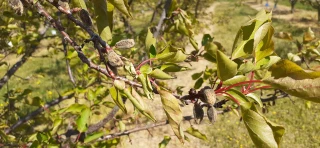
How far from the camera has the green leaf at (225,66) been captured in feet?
2.23

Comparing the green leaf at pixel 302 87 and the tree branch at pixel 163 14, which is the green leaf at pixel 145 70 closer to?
the green leaf at pixel 302 87

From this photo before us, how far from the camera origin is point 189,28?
4.78ft

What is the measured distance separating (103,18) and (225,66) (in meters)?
0.41

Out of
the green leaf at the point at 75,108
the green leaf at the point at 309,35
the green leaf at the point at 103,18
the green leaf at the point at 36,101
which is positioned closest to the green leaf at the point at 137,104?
the green leaf at the point at 103,18

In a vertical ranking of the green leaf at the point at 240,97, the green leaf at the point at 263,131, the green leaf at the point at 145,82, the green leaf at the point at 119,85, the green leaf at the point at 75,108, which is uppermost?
the green leaf at the point at 119,85

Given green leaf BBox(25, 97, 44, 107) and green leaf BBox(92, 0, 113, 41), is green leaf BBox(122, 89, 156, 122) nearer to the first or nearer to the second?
green leaf BBox(92, 0, 113, 41)

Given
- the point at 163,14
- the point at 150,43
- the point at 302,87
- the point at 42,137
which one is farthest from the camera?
the point at 163,14

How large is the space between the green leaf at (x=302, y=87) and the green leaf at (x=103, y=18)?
1.75ft

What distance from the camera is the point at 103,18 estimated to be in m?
0.86

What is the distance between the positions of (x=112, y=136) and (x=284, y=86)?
1.81m

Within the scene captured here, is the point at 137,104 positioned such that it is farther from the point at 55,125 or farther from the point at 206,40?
the point at 55,125

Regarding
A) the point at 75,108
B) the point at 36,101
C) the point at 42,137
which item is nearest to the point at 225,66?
the point at 75,108

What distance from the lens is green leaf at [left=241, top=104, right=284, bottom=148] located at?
2.18 feet

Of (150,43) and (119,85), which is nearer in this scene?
(119,85)
